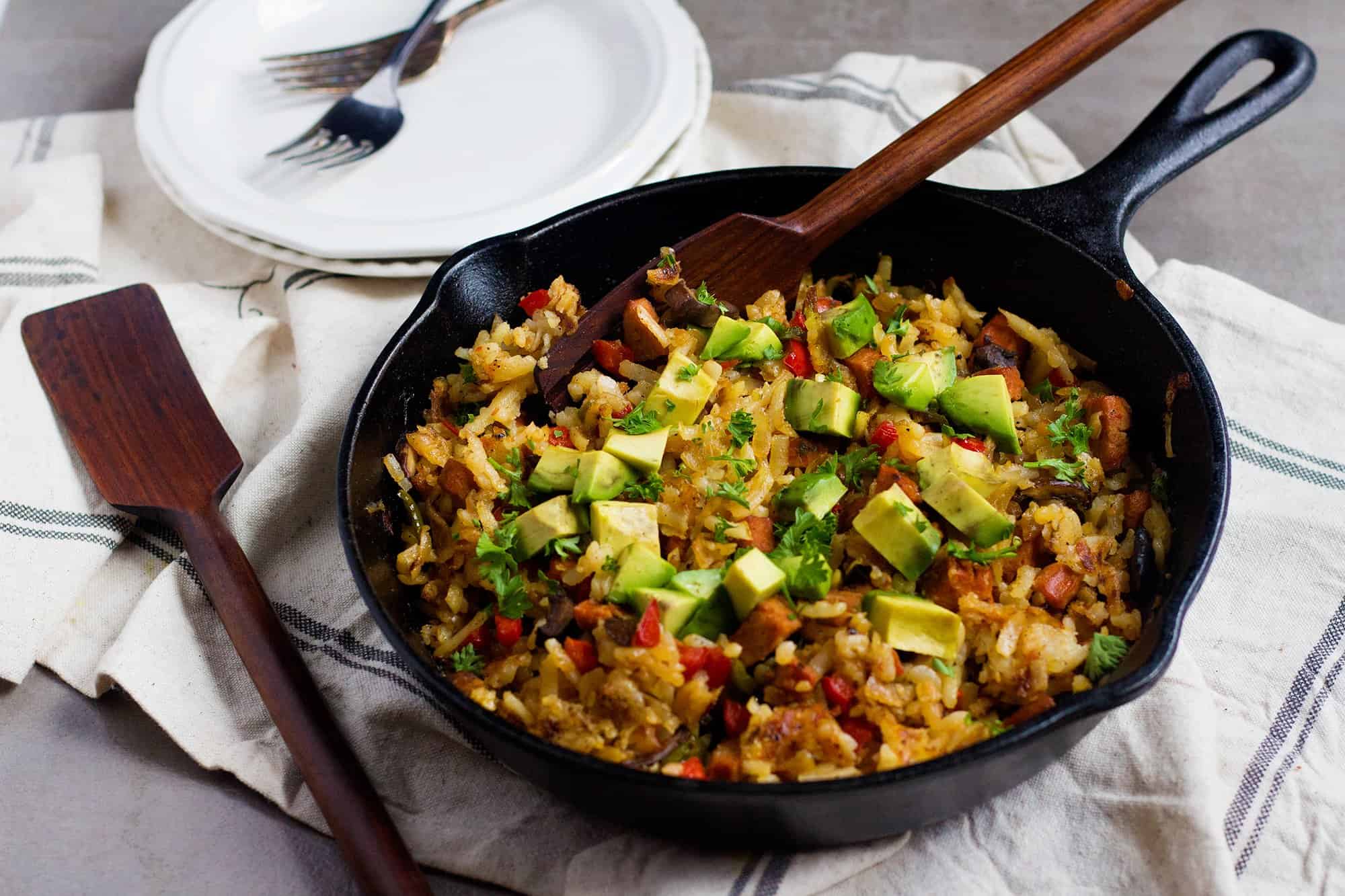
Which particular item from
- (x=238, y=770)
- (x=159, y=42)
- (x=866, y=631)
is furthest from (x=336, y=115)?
(x=866, y=631)

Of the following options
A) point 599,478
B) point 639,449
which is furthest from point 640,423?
point 599,478

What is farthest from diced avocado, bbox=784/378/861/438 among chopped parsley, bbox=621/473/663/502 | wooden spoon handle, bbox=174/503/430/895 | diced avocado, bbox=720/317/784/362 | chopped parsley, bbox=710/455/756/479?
wooden spoon handle, bbox=174/503/430/895

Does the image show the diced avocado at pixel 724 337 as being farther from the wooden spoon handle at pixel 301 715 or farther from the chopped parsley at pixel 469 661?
the wooden spoon handle at pixel 301 715

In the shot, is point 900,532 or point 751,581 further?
point 900,532

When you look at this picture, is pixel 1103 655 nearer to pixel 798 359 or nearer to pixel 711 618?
pixel 711 618

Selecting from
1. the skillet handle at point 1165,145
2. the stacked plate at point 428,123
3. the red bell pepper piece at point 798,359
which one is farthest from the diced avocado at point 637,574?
the stacked plate at point 428,123
